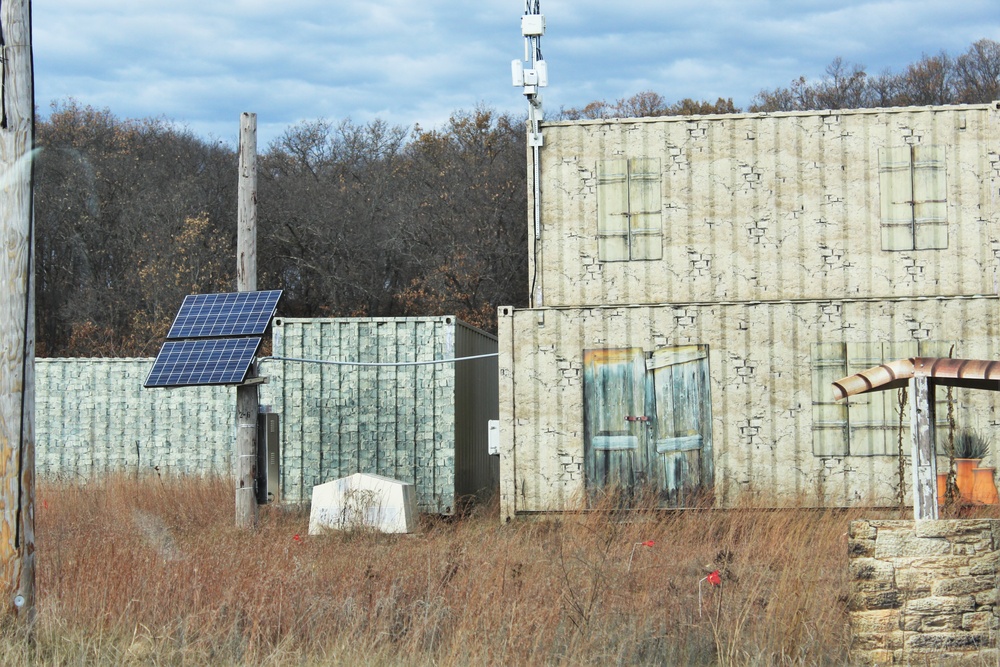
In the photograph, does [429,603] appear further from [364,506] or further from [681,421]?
[681,421]

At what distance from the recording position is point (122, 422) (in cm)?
2075

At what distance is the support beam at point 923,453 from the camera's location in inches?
300

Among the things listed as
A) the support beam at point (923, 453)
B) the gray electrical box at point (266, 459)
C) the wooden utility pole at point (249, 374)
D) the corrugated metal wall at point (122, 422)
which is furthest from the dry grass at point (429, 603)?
the corrugated metal wall at point (122, 422)

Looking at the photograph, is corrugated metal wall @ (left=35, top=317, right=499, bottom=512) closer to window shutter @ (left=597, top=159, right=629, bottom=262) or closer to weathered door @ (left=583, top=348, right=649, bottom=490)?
weathered door @ (left=583, top=348, right=649, bottom=490)

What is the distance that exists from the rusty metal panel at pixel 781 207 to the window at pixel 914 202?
0.05 ft

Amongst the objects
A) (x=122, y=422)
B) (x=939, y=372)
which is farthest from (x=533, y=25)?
(x=939, y=372)

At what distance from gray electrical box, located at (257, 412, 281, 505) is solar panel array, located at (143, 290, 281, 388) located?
29.0 inches

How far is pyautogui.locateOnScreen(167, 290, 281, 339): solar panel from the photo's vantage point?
1409 cm

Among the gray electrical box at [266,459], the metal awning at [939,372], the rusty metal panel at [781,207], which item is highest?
the rusty metal panel at [781,207]

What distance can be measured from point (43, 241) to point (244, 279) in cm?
2652

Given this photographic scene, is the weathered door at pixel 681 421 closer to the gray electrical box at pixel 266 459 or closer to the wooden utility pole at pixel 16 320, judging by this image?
the gray electrical box at pixel 266 459

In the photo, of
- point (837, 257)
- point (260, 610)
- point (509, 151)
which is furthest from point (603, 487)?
point (509, 151)

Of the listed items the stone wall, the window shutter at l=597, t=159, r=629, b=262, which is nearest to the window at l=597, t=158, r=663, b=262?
the window shutter at l=597, t=159, r=629, b=262

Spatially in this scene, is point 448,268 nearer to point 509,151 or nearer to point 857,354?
point 509,151
